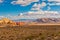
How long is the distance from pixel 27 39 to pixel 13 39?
2.23 metres

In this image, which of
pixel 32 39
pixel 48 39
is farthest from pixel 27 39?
pixel 48 39

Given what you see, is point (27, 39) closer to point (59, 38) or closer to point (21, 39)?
point (21, 39)

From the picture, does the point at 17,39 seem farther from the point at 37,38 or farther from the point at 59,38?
the point at 59,38

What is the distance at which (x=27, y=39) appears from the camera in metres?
36.2

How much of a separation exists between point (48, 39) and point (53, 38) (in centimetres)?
83

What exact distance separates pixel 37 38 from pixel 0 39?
573cm

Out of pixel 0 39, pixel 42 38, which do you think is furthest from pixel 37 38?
pixel 0 39

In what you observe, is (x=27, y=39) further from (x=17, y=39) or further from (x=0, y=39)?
(x=0, y=39)

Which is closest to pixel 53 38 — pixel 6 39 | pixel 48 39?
pixel 48 39

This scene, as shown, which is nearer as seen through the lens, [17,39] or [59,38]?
[59,38]

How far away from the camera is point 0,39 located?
37938mm

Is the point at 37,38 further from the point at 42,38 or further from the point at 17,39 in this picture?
the point at 17,39

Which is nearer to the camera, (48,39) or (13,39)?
(48,39)

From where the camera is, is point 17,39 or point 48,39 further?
point 17,39
